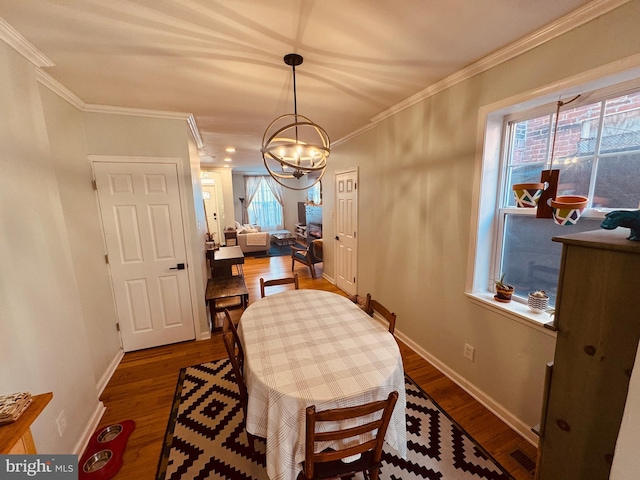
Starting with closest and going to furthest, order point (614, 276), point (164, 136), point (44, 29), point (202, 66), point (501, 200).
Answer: point (614, 276) < point (44, 29) < point (202, 66) < point (501, 200) < point (164, 136)

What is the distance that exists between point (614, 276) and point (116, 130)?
349 centimetres

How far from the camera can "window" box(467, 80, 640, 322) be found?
52.5 inches

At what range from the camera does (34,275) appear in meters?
1.35

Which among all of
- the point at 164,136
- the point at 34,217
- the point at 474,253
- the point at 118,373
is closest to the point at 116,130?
the point at 164,136

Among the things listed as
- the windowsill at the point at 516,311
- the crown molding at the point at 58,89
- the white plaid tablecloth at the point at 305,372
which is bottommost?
the white plaid tablecloth at the point at 305,372

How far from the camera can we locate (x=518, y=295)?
185 cm

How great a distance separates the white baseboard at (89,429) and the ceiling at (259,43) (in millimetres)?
2379

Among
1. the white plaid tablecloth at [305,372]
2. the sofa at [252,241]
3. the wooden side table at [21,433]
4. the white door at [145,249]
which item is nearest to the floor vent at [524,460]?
the white plaid tablecloth at [305,372]

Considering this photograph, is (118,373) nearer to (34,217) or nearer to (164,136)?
(34,217)

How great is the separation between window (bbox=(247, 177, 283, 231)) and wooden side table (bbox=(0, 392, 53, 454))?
8.74 meters

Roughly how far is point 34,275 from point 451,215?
272cm

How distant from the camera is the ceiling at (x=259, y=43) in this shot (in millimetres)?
1237

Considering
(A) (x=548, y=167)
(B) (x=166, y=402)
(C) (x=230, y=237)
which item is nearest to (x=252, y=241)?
(C) (x=230, y=237)

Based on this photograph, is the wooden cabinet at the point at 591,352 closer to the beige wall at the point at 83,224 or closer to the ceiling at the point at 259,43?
the ceiling at the point at 259,43
